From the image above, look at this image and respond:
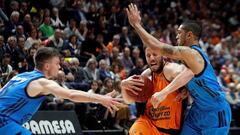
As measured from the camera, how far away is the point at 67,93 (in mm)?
4703

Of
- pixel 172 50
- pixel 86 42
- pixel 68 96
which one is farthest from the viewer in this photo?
pixel 86 42

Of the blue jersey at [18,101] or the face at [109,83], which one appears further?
the face at [109,83]

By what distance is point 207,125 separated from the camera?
5.60 meters

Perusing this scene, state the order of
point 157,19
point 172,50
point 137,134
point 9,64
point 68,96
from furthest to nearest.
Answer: point 157,19, point 9,64, point 137,134, point 172,50, point 68,96

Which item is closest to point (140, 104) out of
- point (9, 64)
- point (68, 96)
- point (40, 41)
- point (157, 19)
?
point (68, 96)

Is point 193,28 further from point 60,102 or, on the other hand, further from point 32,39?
point 32,39

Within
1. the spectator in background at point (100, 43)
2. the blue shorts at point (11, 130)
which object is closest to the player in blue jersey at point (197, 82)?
the blue shorts at point (11, 130)

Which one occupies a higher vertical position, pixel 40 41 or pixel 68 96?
pixel 40 41

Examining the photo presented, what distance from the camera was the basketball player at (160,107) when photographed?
5.77 m

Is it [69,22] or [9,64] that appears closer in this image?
[9,64]

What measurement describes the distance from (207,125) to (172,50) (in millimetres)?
991

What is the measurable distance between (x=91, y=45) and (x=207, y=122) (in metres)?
7.33

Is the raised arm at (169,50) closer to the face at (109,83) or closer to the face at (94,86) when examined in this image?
the face at (94,86)

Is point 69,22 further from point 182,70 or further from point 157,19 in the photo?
point 182,70
